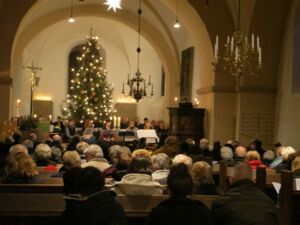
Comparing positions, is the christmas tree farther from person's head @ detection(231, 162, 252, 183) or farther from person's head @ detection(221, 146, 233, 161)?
person's head @ detection(231, 162, 252, 183)

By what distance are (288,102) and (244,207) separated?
1005cm

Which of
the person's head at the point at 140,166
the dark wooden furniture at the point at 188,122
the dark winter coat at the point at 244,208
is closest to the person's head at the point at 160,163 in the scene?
the person's head at the point at 140,166

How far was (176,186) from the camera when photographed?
3664mm

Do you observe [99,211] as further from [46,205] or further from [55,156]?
[55,156]

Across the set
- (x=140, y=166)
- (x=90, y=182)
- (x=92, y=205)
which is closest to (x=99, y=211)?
(x=92, y=205)

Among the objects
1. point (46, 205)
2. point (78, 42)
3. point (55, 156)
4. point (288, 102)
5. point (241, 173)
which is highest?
point (78, 42)

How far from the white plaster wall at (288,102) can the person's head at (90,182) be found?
9.77 metres

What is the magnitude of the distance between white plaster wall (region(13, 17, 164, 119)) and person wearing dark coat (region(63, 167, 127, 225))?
2232 cm

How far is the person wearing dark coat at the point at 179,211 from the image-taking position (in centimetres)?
355

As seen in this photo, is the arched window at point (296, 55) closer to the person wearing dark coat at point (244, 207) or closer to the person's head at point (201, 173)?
the person's head at point (201, 173)

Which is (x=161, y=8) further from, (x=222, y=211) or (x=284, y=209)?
(x=222, y=211)

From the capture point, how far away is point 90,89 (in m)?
26.6

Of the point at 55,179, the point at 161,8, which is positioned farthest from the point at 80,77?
the point at 55,179

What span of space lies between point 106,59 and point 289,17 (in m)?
18.2
